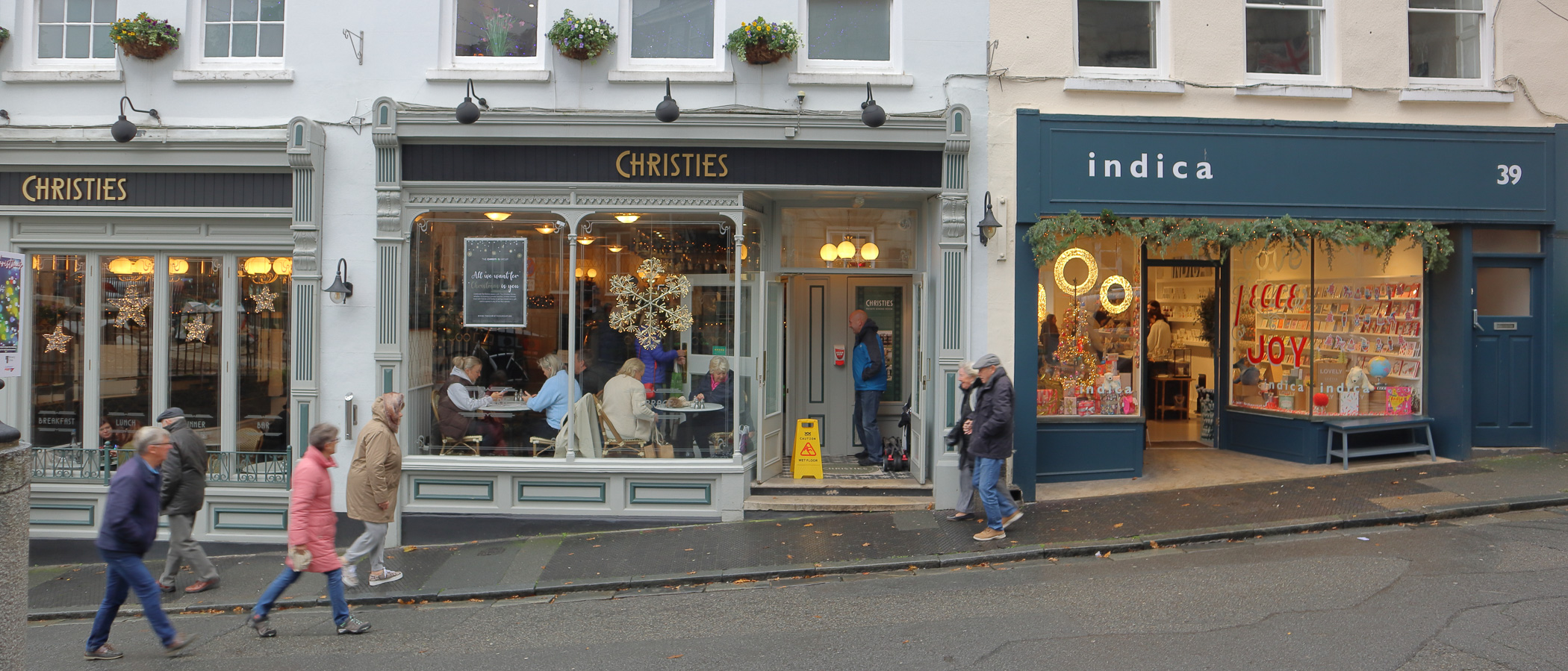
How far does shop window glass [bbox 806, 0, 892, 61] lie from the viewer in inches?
388

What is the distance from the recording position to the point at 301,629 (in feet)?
22.7

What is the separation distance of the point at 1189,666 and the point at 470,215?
26.3 ft

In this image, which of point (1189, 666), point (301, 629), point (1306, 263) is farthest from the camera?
point (1306, 263)

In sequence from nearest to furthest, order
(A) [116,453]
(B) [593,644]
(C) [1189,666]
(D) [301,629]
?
1. (C) [1189,666]
2. (B) [593,644]
3. (D) [301,629]
4. (A) [116,453]

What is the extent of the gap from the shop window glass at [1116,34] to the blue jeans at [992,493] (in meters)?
4.74

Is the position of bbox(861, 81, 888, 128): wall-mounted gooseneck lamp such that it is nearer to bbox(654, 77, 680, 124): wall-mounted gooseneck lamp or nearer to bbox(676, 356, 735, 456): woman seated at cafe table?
bbox(654, 77, 680, 124): wall-mounted gooseneck lamp

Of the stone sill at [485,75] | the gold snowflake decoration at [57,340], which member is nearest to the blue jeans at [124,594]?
the gold snowflake decoration at [57,340]

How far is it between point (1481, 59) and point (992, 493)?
26.0 ft

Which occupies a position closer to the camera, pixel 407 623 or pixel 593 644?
pixel 593 644

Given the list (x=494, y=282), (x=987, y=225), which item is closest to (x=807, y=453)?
(x=987, y=225)

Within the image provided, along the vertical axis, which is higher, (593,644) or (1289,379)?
(1289,379)

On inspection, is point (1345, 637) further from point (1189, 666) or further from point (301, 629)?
point (301, 629)

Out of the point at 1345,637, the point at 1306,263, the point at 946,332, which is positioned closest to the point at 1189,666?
the point at 1345,637

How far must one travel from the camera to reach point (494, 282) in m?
9.88
